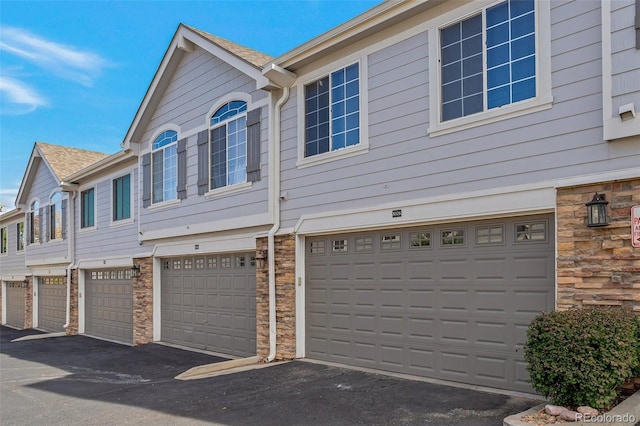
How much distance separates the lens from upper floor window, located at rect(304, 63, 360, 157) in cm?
865

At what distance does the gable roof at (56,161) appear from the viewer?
19.2 meters

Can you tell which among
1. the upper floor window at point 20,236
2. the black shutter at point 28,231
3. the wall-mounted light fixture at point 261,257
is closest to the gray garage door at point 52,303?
the black shutter at point 28,231

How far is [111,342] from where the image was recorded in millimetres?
15289

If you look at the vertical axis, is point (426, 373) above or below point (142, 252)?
below

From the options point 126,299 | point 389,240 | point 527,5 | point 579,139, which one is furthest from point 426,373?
point 126,299

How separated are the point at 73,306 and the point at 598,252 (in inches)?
696

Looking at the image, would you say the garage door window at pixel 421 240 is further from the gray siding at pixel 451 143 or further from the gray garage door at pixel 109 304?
the gray garage door at pixel 109 304

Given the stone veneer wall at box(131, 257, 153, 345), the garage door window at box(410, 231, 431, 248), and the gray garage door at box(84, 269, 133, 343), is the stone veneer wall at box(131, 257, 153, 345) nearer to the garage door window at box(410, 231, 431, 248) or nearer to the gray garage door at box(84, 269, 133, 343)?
the gray garage door at box(84, 269, 133, 343)

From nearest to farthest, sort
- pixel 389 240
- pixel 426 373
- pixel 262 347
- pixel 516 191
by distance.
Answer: pixel 516 191 → pixel 426 373 → pixel 389 240 → pixel 262 347

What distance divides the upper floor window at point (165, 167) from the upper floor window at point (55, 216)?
776 centimetres

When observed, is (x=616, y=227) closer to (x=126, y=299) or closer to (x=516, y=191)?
(x=516, y=191)

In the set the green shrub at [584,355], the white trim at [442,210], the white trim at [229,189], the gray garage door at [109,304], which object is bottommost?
the gray garage door at [109,304]

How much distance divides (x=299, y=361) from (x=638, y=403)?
5.81 meters

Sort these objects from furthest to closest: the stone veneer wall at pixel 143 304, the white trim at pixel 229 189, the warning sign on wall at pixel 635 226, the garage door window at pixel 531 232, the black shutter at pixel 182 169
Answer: the stone veneer wall at pixel 143 304 < the black shutter at pixel 182 169 < the white trim at pixel 229 189 < the garage door window at pixel 531 232 < the warning sign on wall at pixel 635 226
